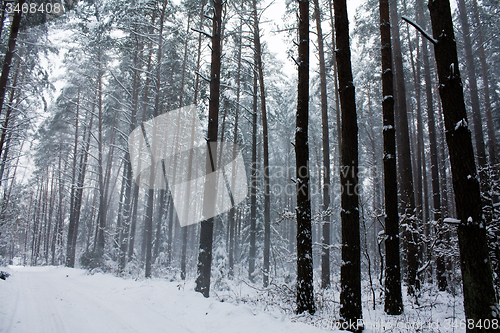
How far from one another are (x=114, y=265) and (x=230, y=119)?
13161mm

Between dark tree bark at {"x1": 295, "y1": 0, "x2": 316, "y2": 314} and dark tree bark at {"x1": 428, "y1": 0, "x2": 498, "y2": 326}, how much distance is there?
2810 millimetres

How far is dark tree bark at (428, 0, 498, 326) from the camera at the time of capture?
340 cm

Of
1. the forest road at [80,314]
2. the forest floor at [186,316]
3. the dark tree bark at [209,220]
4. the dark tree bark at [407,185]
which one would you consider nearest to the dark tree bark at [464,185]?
the forest floor at [186,316]

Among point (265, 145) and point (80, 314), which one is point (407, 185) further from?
point (80, 314)

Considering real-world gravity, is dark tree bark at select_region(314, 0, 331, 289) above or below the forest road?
above

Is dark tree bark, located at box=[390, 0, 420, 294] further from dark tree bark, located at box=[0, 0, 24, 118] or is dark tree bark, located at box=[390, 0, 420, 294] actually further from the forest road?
dark tree bark, located at box=[0, 0, 24, 118]

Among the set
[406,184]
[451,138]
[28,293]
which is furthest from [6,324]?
[406,184]

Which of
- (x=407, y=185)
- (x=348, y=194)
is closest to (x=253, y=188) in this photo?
(x=407, y=185)

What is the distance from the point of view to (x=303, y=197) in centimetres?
606

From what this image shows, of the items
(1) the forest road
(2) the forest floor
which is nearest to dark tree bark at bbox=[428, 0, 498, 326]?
(2) the forest floor

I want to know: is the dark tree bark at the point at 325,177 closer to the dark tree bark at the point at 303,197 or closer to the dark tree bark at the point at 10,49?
the dark tree bark at the point at 303,197

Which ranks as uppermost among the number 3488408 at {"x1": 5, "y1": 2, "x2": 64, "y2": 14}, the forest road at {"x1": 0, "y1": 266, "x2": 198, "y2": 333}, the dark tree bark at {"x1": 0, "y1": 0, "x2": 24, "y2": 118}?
the number 3488408 at {"x1": 5, "y1": 2, "x2": 64, "y2": 14}

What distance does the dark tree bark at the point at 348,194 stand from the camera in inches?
196

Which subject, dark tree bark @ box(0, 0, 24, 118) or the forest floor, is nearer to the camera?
the forest floor
